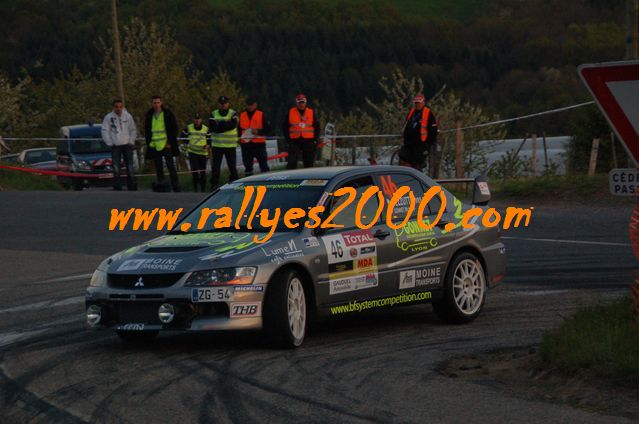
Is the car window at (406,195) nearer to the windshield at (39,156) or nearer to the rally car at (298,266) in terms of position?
the rally car at (298,266)

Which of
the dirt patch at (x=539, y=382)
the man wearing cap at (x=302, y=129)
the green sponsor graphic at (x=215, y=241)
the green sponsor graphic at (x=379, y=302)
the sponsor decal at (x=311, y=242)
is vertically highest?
the man wearing cap at (x=302, y=129)

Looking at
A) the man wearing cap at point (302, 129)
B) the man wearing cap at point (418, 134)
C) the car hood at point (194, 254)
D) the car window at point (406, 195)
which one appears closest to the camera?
the car hood at point (194, 254)

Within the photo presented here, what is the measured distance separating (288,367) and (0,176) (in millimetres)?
26350

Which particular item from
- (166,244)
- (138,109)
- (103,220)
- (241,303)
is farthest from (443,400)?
(138,109)

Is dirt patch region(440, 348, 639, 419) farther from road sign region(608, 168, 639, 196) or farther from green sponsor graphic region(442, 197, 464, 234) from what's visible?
green sponsor graphic region(442, 197, 464, 234)

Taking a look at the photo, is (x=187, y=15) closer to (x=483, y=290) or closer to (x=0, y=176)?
(x=0, y=176)

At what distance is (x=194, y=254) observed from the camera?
32.2ft

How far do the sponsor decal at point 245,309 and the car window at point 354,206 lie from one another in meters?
1.27

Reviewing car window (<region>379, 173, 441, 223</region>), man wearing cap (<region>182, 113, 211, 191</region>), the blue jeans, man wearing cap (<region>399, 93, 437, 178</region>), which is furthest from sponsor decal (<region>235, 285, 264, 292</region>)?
man wearing cap (<region>182, 113, 211, 191</region>)

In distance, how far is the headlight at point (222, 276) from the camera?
960cm

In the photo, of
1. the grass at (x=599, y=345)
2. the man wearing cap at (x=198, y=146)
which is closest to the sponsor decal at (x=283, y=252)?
the grass at (x=599, y=345)

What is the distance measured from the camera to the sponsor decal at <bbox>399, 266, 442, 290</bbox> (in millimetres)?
11055

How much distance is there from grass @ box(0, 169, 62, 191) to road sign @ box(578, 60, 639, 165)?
86.1 feet

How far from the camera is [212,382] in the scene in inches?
338
